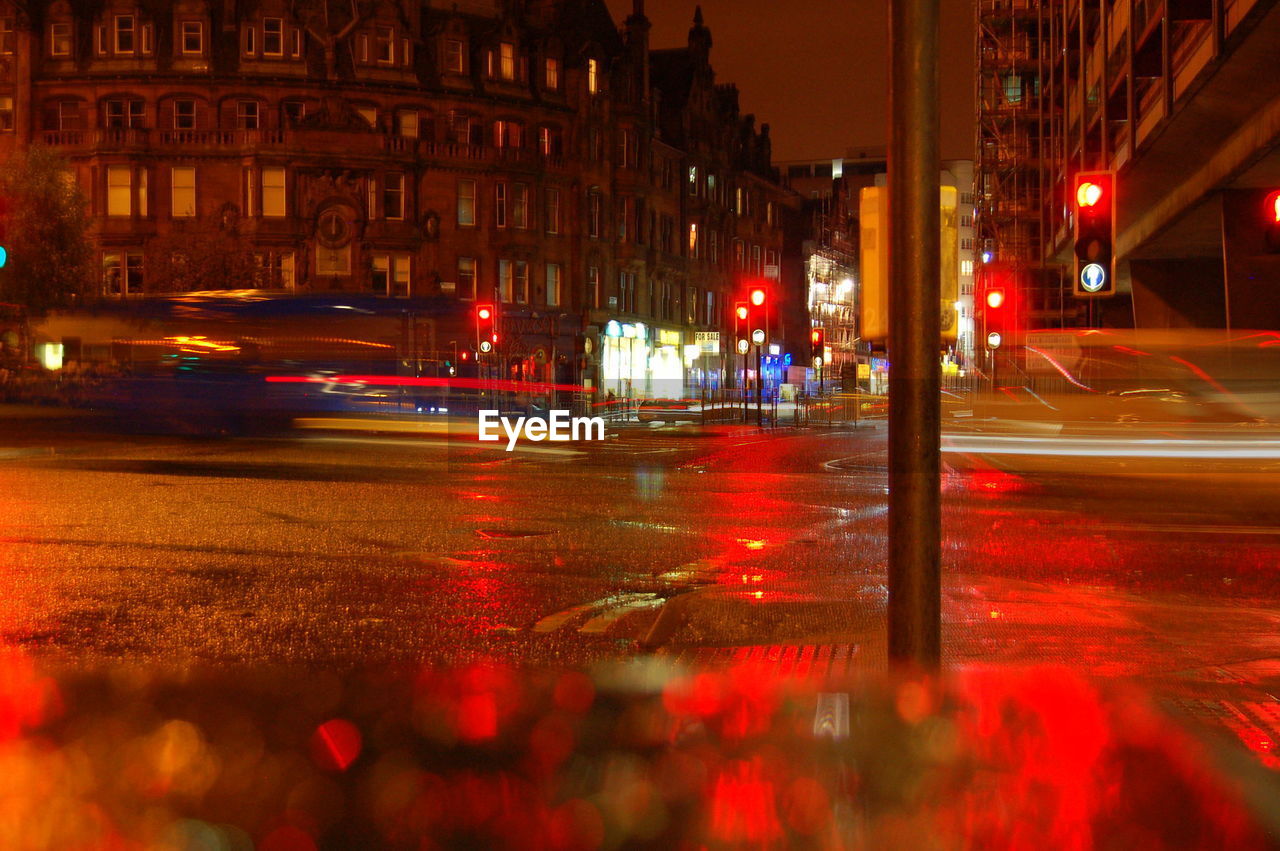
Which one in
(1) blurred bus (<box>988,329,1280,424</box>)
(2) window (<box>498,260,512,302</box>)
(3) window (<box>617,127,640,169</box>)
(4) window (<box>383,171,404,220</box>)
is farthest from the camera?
(3) window (<box>617,127,640,169</box>)

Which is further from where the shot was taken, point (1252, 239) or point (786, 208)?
point (786, 208)

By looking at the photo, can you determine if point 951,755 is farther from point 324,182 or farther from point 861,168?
point 861,168

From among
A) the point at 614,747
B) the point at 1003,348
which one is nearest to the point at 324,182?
the point at 1003,348

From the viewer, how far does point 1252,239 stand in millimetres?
31328

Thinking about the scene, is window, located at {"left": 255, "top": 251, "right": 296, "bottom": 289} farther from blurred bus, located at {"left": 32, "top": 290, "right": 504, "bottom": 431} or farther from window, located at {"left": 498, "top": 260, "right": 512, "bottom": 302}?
blurred bus, located at {"left": 32, "top": 290, "right": 504, "bottom": 431}

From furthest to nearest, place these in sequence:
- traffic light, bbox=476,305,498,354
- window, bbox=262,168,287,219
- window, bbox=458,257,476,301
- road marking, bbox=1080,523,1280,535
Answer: window, bbox=458,257,476,301, window, bbox=262,168,287,219, traffic light, bbox=476,305,498,354, road marking, bbox=1080,523,1280,535

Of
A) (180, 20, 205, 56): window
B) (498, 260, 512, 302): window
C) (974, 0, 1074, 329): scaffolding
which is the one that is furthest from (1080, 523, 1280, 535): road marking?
(974, 0, 1074, 329): scaffolding

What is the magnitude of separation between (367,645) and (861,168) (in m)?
139

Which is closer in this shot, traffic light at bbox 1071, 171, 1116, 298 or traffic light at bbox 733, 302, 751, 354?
traffic light at bbox 1071, 171, 1116, 298

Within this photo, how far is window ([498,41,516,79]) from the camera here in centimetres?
5788

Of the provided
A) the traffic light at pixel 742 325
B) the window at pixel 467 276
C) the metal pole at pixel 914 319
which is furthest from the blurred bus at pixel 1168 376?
the window at pixel 467 276

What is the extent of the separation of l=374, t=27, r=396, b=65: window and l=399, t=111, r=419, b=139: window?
8.05ft

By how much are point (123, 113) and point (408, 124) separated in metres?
12.3

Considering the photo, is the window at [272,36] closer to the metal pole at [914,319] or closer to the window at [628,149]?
the window at [628,149]
